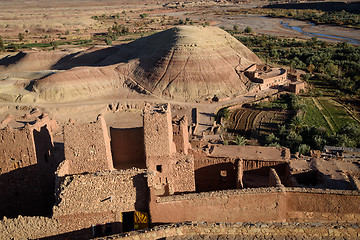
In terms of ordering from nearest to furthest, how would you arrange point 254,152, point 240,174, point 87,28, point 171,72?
point 240,174
point 254,152
point 171,72
point 87,28

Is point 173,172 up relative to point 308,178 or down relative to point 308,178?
up

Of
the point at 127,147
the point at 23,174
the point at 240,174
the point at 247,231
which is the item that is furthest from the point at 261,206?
the point at 23,174

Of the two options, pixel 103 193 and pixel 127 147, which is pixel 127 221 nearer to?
pixel 103 193

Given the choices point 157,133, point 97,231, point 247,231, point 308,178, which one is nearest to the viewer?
point 247,231

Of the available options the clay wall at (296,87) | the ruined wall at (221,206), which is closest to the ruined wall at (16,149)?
the ruined wall at (221,206)

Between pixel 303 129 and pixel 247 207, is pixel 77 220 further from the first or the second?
pixel 303 129

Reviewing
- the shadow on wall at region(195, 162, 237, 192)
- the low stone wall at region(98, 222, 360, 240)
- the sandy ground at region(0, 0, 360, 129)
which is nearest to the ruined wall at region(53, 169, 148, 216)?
the low stone wall at region(98, 222, 360, 240)
